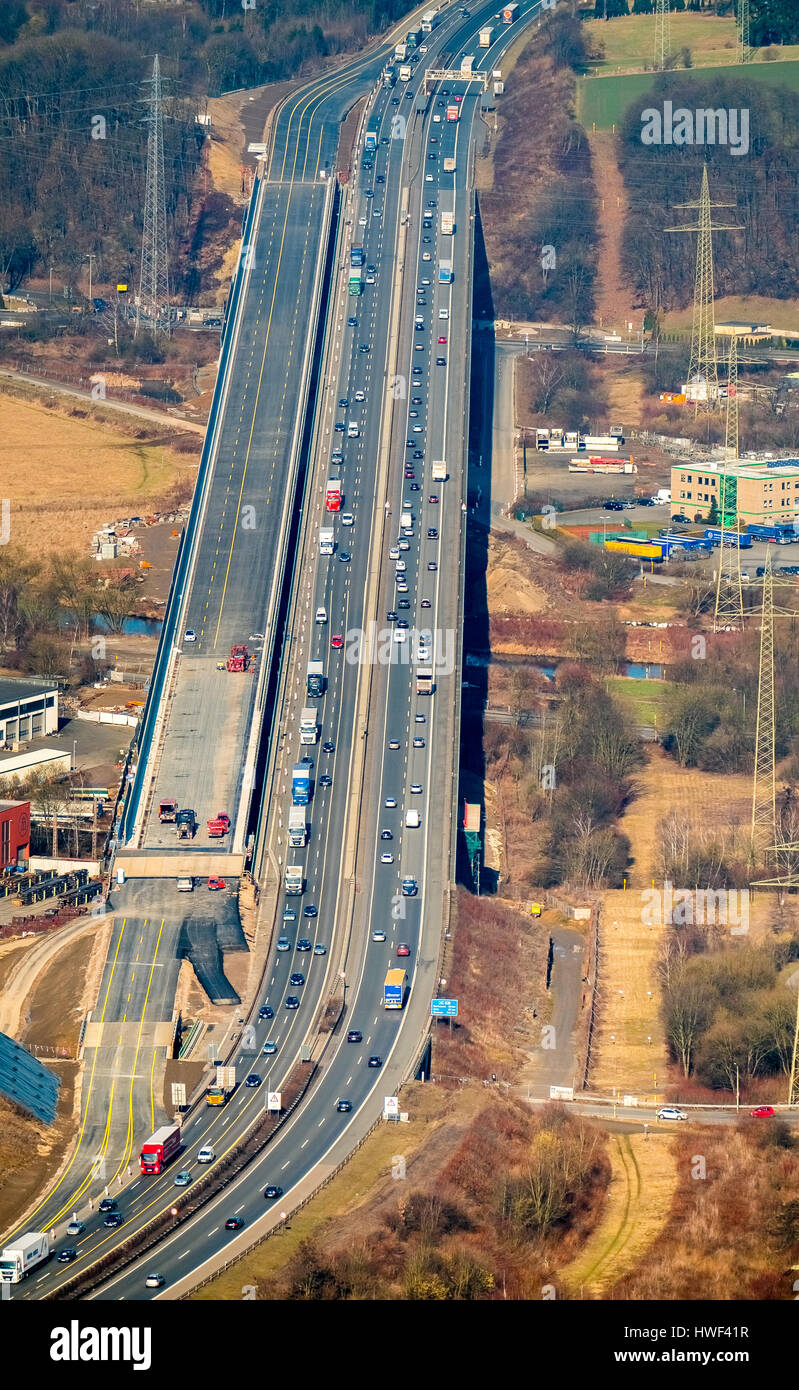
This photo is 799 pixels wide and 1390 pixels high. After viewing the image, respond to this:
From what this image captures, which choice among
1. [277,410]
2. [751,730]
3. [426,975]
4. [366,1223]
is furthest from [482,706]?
[366,1223]

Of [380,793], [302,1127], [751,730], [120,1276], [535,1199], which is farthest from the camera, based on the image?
[751,730]

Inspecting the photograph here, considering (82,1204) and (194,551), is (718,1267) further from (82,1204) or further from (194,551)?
(194,551)

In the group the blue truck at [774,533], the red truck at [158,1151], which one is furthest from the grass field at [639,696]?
the red truck at [158,1151]

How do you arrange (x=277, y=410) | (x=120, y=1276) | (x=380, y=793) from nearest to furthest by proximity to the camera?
(x=120, y=1276) → (x=380, y=793) → (x=277, y=410)

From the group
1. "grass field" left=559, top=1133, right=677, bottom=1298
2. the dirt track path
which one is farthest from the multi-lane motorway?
"grass field" left=559, top=1133, right=677, bottom=1298

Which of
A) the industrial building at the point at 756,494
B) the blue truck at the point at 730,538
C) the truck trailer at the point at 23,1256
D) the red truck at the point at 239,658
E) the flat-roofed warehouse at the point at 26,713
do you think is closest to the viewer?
the truck trailer at the point at 23,1256

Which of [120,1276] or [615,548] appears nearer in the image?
[120,1276]

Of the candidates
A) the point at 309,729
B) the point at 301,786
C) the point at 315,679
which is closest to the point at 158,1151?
the point at 301,786

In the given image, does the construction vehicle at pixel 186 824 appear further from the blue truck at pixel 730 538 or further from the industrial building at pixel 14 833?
the blue truck at pixel 730 538
